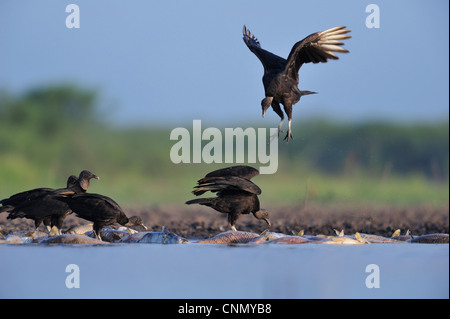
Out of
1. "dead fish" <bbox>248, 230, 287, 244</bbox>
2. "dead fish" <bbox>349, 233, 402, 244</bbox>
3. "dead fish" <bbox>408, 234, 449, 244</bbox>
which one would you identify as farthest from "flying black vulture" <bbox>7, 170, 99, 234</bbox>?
"dead fish" <bbox>408, 234, 449, 244</bbox>

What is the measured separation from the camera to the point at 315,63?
1018cm

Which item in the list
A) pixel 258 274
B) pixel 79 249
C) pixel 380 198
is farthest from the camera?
pixel 380 198

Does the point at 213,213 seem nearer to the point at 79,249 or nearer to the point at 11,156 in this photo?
the point at 79,249

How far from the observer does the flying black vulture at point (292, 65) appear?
9785 mm

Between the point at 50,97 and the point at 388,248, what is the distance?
18052mm

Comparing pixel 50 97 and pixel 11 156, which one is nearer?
pixel 11 156

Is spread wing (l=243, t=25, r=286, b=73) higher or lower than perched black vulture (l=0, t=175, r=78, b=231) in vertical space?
higher

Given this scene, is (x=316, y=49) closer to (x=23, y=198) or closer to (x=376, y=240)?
(x=376, y=240)

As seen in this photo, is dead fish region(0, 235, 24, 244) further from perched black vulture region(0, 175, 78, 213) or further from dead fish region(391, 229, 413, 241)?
dead fish region(391, 229, 413, 241)

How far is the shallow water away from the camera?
25.5ft

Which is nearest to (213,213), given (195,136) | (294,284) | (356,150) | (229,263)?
(195,136)

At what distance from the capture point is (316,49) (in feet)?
32.7

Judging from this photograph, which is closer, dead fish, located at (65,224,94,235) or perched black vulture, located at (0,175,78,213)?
perched black vulture, located at (0,175,78,213)

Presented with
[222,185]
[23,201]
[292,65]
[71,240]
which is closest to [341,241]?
[222,185]
